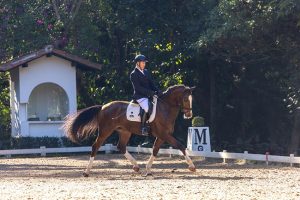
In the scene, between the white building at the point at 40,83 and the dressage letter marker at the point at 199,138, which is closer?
the dressage letter marker at the point at 199,138

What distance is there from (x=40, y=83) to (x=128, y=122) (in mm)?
11874

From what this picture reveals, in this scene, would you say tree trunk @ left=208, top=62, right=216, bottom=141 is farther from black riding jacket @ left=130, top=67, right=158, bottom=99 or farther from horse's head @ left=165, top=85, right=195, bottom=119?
black riding jacket @ left=130, top=67, right=158, bottom=99

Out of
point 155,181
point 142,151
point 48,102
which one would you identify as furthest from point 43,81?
point 155,181

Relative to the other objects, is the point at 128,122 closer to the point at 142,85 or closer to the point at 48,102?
the point at 142,85

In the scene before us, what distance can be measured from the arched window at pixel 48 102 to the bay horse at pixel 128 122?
11.9 metres

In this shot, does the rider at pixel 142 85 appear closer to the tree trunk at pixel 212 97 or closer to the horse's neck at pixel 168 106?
the horse's neck at pixel 168 106

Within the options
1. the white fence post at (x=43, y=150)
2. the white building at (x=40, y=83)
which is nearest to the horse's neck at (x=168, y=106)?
the white fence post at (x=43, y=150)

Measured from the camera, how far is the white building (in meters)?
28.5

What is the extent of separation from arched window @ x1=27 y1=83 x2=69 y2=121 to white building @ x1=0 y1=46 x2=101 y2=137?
7 cm

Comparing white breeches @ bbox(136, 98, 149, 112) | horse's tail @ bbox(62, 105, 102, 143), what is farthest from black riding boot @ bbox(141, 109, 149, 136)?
horse's tail @ bbox(62, 105, 102, 143)

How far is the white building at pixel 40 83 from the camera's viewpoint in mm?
28531

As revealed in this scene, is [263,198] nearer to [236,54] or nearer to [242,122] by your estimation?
[236,54]

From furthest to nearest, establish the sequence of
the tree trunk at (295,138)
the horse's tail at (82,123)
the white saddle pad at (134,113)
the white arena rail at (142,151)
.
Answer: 1. the tree trunk at (295,138)
2. the white arena rail at (142,151)
3. the horse's tail at (82,123)
4. the white saddle pad at (134,113)

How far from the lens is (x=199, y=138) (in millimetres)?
24234
